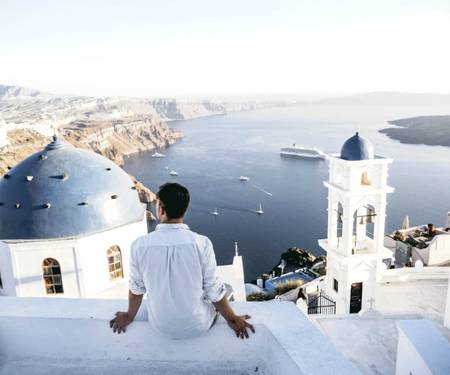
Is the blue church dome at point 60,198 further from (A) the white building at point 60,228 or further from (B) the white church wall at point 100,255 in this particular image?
(B) the white church wall at point 100,255

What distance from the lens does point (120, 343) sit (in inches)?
91.4

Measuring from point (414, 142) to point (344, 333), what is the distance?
83921 mm

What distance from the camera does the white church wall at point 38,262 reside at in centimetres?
766

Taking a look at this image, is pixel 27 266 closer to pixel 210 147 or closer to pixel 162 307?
pixel 162 307

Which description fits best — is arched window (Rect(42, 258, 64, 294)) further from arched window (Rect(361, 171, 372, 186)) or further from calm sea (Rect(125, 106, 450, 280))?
calm sea (Rect(125, 106, 450, 280))

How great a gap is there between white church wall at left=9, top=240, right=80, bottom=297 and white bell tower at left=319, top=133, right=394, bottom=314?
230 inches

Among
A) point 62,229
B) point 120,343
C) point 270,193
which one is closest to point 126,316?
point 120,343

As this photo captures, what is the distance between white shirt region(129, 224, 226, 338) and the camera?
2.20 metres

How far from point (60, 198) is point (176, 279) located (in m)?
6.30

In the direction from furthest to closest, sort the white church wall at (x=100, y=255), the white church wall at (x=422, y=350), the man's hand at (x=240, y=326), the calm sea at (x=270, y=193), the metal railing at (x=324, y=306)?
1. the calm sea at (x=270, y=193)
2. the metal railing at (x=324, y=306)
3. the white church wall at (x=100, y=255)
4. the white church wall at (x=422, y=350)
5. the man's hand at (x=240, y=326)

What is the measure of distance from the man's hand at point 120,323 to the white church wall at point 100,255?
18.3ft

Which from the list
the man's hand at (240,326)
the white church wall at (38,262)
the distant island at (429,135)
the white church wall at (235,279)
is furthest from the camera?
the distant island at (429,135)

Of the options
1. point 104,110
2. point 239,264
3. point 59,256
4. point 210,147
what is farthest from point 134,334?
point 104,110

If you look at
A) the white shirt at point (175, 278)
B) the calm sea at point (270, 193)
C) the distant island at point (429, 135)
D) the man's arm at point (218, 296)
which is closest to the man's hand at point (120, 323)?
the white shirt at point (175, 278)
